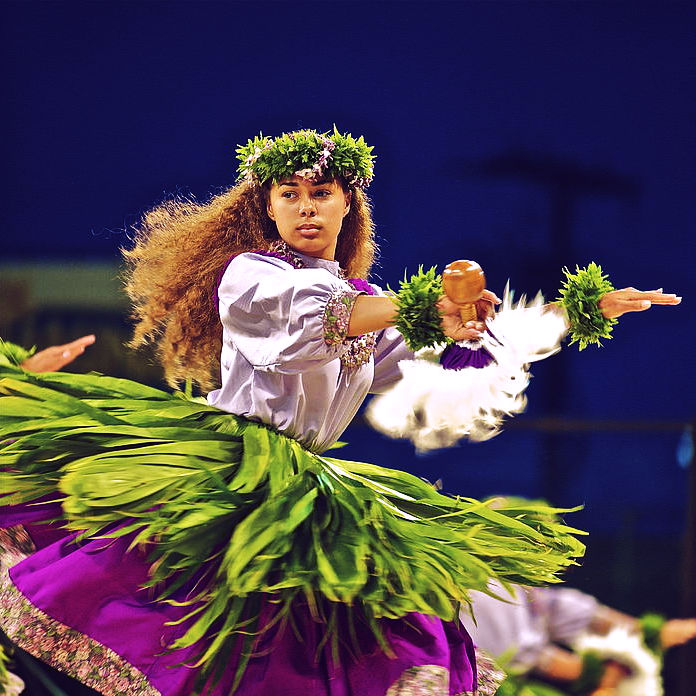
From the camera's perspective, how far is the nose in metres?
1.89

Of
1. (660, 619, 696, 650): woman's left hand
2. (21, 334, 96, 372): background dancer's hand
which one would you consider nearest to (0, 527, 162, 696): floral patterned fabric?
(21, 334, 96, 372): background dancer's hand

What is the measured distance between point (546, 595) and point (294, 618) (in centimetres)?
121

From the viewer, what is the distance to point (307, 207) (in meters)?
1.89

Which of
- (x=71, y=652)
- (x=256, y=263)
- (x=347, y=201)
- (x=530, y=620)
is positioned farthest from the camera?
(x=530, y=620)

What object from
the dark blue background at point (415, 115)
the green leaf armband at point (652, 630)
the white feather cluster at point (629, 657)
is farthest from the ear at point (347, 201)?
the green leaf armband at point (652, 630)

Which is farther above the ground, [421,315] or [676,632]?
[421,315]

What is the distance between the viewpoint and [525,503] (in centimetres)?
185

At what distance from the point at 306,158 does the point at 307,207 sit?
8 cm

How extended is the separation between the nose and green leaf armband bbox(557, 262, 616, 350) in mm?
465

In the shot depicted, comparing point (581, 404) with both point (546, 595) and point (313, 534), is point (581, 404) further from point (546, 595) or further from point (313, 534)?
point (313, 534)

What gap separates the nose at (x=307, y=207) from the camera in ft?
6.19

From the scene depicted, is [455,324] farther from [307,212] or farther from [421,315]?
[307,212]

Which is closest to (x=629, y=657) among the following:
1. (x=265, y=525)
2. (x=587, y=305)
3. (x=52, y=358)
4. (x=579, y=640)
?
(x=579, y=640)

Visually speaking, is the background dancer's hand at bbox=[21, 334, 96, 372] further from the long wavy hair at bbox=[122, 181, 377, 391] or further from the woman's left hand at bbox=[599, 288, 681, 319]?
the woman's left hand at bbox=[599, 288, 681, 319]
